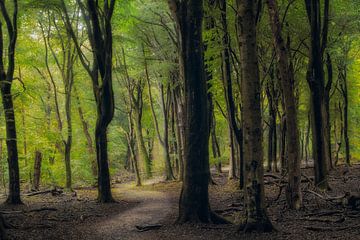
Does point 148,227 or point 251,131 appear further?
point 148,227

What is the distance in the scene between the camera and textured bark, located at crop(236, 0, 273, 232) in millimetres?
8500

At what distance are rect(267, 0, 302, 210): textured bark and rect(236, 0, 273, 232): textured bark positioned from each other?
260 centimetres

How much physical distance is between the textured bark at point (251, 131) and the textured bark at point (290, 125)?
2.60m

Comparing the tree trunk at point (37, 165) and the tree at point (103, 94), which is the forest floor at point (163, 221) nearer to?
the tree at point (103, 94)

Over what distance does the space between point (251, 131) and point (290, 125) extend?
2920mm

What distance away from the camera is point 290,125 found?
1099 cm

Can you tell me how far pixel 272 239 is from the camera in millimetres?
7895

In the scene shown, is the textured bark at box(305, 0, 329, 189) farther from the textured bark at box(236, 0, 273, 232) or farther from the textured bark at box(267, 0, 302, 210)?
the textured bark at box(236, 0, 273, 232)

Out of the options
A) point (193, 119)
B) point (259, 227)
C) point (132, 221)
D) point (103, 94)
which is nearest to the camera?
point (259, 227)

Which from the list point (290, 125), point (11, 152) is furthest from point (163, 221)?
point (11, 152)

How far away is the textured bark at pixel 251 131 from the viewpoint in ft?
27.9

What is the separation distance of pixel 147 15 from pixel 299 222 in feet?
51.2

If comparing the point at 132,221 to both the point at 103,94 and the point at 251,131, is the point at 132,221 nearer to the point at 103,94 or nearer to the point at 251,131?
the point at 251,131

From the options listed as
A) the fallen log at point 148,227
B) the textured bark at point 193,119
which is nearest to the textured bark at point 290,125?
the textured bark at point 193,119
